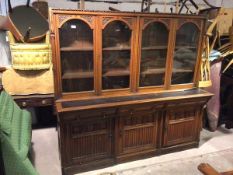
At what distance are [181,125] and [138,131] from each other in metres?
0.57

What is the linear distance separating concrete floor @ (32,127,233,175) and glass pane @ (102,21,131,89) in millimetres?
913

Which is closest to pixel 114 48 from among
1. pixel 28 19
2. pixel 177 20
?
pixel 177 20

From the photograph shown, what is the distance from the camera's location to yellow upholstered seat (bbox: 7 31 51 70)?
91.0 inches

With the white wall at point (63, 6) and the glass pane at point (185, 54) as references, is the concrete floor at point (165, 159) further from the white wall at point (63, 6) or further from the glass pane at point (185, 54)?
the white wall at point (63, 6)

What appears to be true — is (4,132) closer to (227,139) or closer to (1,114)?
(1,114)

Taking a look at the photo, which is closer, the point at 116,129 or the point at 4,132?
the point at 4,132

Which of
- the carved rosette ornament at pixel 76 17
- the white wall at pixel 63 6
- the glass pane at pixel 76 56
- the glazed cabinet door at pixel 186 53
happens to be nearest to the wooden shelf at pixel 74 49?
the glass pane at pixel 76 56

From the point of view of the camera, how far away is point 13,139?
1902 mm

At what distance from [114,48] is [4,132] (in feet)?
4.22

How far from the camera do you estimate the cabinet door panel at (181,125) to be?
101 inches

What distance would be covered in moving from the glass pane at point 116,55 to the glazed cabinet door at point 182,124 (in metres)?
0.65

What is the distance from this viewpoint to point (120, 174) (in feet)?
7.62

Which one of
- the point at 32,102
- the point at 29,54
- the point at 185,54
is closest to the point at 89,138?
the point at 32,102

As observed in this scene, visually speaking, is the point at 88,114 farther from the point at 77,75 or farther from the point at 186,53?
the point at 186,53
